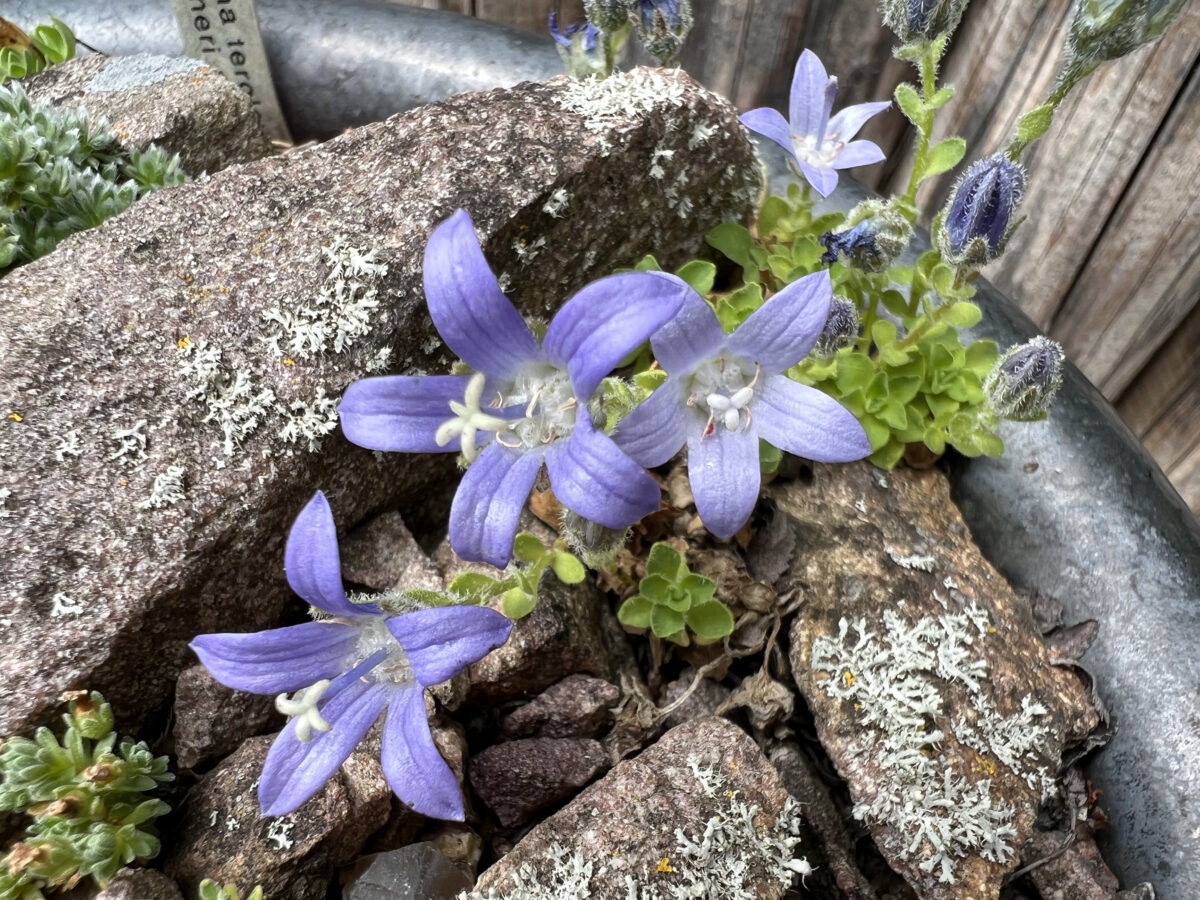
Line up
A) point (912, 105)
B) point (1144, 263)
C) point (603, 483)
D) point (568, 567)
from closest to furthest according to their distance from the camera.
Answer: point (603, 483)
point (568, 567)
point (912, 105)
point (1144, 263)

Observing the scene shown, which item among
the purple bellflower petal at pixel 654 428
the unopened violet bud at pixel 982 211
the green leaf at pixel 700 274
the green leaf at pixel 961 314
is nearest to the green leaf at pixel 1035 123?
the unopened violet bud at pixel 982 211

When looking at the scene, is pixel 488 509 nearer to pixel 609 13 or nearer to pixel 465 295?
pixel 465 295

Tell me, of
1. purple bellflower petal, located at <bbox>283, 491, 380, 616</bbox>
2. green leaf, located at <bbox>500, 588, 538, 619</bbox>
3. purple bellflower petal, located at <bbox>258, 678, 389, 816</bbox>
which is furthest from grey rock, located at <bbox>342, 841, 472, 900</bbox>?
purple bellflower petal, located at <bbox>283, 491, 380, 616</bbox>

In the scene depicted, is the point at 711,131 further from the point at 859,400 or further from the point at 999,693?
the point at 999,693

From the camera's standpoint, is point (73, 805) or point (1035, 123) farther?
point (1035, 123)

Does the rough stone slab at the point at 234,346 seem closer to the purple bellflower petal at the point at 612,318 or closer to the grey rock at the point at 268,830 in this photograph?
the grey rock at the point at 268,830

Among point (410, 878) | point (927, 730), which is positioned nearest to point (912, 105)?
point (927, 730)
